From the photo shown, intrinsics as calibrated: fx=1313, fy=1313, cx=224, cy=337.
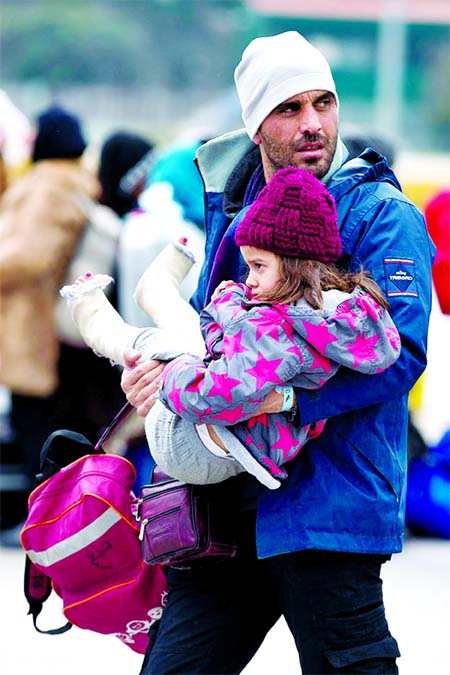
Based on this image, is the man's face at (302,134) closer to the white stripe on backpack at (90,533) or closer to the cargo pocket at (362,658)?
the white stripe on backpack at (90,533)

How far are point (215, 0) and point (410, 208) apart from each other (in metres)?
16.3

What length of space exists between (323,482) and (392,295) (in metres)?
0.38

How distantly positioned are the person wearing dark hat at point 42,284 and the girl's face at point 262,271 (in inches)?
137

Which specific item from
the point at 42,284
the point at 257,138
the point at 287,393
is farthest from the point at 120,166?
the point at 287,393

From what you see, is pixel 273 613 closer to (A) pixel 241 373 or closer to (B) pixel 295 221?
(A) pixel 241 373

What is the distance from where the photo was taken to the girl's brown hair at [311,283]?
7.91 feet

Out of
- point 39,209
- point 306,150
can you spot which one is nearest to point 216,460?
point 306,150

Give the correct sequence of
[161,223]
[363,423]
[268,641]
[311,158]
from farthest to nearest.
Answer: [161,223]
[268,641]
[311,158]
[363,423]

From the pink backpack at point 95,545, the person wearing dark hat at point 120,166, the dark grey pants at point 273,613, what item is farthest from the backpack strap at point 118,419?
the person wearing dark hat at point 120,166

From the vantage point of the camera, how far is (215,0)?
722 inches

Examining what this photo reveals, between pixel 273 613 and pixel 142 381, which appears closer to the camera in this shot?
pixel 142 381

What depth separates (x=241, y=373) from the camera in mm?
2344

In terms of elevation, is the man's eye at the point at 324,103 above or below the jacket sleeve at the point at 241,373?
above

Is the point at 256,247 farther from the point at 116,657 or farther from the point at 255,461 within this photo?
the point at 116,657
